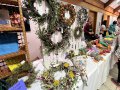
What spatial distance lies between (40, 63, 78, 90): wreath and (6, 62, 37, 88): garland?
12 centimetres

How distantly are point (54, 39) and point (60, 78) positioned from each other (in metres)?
0.49

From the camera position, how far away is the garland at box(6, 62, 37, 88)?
1.13 m

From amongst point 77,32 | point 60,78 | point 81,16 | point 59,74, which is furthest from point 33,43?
point 60,78

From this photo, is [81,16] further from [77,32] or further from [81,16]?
[77,32]

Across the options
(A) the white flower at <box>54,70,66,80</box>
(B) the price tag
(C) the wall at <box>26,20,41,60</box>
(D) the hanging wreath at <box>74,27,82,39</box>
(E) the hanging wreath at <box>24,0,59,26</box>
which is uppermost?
(E) the hanging wreath at <box>24,0,59,26</box>

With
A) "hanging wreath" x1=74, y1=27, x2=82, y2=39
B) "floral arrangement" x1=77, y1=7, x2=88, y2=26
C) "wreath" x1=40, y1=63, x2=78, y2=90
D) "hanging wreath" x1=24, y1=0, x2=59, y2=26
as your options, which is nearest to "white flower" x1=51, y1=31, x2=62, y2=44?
"hanging wreath" x1=24, y1=0, x2=59, y2=26

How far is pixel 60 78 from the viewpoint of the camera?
1.17m

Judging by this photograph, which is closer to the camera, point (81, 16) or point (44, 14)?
point (44, 14)

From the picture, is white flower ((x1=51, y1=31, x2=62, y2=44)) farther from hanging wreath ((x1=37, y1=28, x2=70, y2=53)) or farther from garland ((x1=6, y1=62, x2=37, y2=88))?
garland ((x1=6, y1=62, x2=37, y2=88))

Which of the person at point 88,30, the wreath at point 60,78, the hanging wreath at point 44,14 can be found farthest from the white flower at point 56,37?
the person at point 88,30

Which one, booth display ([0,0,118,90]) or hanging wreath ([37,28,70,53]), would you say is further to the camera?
hanging wreath ([37,28,70,53])

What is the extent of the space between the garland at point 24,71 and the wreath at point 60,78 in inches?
4.6

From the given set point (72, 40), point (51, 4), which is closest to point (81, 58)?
point (72, 40)

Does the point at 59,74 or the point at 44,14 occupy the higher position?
the point at 44,14
